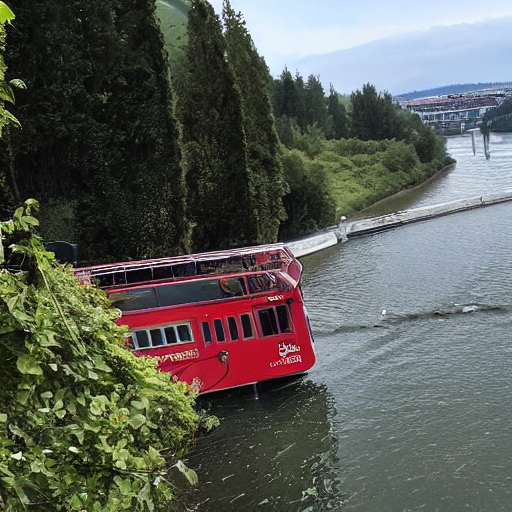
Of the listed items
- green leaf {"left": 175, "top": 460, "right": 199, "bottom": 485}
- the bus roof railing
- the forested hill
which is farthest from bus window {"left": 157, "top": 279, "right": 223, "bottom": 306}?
green leaf {"left": 175, "top": 460, "right": 199, "bottom": 485}

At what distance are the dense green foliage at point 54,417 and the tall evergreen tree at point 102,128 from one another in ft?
74.4

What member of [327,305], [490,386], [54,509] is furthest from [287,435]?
[54,509]

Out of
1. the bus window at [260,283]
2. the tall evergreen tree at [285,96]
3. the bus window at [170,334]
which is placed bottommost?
the bus window at [170,334]

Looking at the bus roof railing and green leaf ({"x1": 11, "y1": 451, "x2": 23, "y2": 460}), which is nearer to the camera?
green leaf ({"x1": 11, "y1": 451, "x2": 23, "y2": 460})

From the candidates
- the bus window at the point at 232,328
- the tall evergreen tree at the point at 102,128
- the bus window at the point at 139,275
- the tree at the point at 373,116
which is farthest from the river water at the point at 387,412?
the tree at the point at 373,116

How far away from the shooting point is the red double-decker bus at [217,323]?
54.4 ft

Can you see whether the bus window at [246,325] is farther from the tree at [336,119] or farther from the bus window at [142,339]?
the tree at [336,119]

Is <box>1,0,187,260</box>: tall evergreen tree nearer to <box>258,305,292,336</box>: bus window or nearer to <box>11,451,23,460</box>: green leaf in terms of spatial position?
<box>258,305,292,336</box>: bus window

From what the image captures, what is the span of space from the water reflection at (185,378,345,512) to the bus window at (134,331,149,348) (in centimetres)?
277

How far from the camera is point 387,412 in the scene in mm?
16156

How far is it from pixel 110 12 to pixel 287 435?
1911 cm

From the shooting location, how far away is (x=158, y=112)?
1077 inches

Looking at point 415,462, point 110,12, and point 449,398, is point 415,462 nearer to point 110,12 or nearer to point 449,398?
point 449,398

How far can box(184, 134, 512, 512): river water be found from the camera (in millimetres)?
13180
